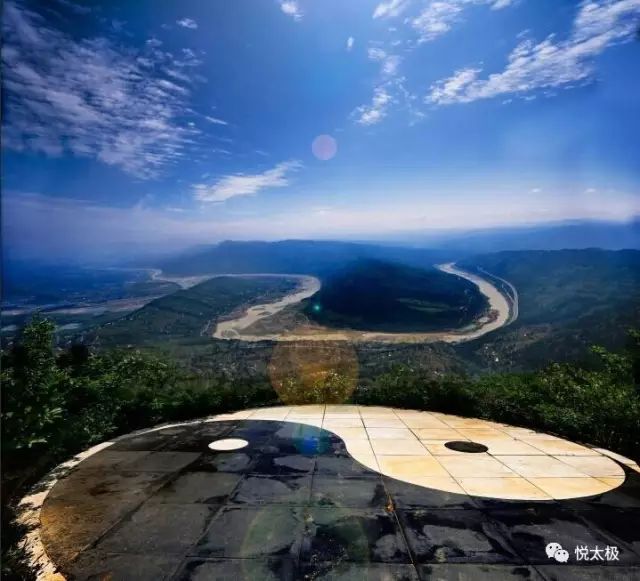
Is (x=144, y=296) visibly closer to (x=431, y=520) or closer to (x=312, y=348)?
(x=312, y=348)

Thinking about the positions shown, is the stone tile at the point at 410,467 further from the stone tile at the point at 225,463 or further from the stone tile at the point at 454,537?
the stone tile at the point at 225,463

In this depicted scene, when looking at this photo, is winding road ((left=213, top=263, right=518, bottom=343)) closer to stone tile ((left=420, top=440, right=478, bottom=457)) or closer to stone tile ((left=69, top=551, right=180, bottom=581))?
stone tile ((left=420, top=440, right=478, bottom=457))

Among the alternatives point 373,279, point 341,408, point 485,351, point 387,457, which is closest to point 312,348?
point 485,351

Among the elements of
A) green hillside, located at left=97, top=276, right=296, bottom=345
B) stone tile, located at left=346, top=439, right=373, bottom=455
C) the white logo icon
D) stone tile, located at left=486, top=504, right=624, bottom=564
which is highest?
the white logo icon

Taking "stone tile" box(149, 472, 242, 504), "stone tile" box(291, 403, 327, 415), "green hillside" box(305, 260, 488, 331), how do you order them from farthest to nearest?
"green hillside" box(305, 260, 488, 331), "stone tile" box(291, 403, 327, 415), "stone tile" box(149, 472, 242, 504)

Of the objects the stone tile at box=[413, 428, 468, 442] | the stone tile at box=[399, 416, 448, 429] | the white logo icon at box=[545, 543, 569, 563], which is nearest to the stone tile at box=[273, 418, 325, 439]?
the stone tile at box=[413, 428, 468, 442]

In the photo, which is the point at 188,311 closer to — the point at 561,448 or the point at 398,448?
the point at 398,448
